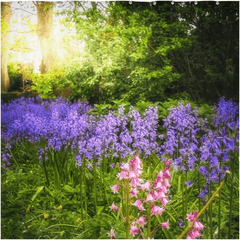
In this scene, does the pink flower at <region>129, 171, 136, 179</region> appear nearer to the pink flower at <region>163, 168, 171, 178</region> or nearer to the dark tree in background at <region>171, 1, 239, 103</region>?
the pink flower at <region>163, 168, 171, 178</region>

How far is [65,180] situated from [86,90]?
1.10 metres

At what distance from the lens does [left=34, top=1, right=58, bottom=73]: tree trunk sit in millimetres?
2523

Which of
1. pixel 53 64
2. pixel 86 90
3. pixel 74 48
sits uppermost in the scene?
pixel 74 48

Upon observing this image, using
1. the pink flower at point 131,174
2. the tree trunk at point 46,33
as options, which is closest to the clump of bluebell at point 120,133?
the tree trunk at point 46,33

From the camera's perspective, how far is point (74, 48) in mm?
2674

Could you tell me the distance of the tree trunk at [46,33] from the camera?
8.28 ft

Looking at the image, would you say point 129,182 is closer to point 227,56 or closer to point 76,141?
point 76,141

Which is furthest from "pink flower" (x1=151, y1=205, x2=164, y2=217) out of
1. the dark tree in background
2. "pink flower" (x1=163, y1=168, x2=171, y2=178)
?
the dark tree in background

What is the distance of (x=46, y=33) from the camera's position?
100 inches

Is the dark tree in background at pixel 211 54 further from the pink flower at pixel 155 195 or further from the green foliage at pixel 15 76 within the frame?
the pink flower at pixel 155 195

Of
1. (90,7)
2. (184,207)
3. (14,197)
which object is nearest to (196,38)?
(90,7)

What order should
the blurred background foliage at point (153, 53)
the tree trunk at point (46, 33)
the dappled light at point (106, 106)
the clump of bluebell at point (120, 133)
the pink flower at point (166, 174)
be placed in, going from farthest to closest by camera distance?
the blurred background foliage at point (153, 53) < the tree trunk at point (46, 33) < the dappled light at point (106, 106) < the clump of bluebell at point (120, 133) < the pink flower at point (166, 174)

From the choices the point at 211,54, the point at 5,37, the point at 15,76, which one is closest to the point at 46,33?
the point at 5,37

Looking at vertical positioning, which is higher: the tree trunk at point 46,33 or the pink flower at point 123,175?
the tree trunk at point 46,33
